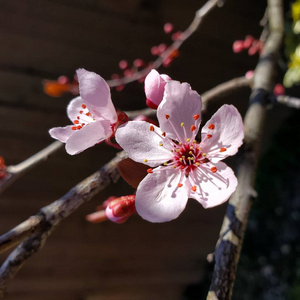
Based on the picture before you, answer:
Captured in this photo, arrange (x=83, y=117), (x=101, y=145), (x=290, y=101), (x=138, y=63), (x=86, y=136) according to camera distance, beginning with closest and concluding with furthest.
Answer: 1. (x=86, y=136)
2. (x=83, y=117)
3. (x=290, y=101)
4. (x=138, y=63)
5. (x=101, y=145)

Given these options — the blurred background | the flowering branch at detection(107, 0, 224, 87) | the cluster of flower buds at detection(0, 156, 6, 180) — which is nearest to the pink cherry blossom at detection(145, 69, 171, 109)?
the cluster of flower buds at detection(0, 156, 6, 180)

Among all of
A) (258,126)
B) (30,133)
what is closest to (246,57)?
(30,133)

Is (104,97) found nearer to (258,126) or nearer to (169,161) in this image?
(169,161)

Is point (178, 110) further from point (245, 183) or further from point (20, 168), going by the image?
point (20, 168)

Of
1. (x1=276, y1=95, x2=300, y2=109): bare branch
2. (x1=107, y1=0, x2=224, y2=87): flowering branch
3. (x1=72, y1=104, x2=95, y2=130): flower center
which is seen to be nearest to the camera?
(x1=72, y1=104, x2=95, y2=130): flower center

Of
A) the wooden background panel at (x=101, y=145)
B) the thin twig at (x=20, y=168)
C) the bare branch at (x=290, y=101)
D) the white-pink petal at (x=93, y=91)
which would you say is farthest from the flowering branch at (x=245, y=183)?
the wooden background panel at (x=101, y=145)

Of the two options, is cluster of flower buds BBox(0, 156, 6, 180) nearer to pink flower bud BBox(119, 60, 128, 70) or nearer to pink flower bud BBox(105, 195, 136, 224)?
pink flower bud BBox(105, 195, 136, 224)

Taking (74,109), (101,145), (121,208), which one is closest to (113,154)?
(101,145)
